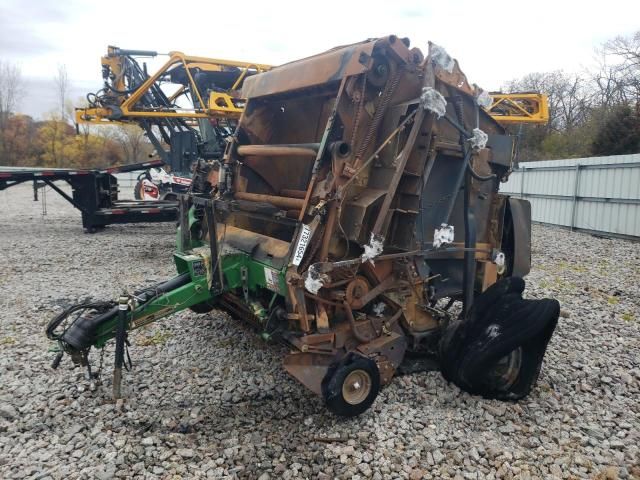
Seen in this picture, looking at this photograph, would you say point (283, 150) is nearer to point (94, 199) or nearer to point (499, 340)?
point (499, 340)

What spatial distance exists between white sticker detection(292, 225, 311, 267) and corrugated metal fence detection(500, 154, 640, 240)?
9.02 metres

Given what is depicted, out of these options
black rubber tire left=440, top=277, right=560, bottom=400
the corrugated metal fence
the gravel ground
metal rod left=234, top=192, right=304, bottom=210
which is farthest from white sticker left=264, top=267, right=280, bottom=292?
the corrugated metal fence

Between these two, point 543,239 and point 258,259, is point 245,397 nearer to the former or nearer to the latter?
point 258,259

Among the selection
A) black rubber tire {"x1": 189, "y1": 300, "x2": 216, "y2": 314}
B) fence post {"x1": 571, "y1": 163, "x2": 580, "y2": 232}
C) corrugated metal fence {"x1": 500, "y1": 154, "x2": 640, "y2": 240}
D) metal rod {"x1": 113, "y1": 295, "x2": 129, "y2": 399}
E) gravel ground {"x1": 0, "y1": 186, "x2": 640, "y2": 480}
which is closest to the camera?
gravel ground {"x1": 0, "y1": 186, "x2": 640, "y2": 480}

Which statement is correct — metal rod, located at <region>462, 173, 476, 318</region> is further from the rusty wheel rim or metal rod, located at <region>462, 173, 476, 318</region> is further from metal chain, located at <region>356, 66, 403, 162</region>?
the rusty wheel rim

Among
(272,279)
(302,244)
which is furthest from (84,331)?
(302,244)

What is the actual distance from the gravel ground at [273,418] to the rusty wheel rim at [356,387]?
0.53 feet

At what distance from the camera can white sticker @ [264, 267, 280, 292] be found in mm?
3471

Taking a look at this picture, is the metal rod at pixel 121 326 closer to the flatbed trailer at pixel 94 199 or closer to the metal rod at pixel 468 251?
the metal rod at pixel 468 251

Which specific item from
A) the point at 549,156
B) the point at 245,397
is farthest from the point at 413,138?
the point at 549,156

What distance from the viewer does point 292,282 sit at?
3279 millimetres

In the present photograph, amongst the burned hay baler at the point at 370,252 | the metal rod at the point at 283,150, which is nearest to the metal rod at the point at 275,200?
the burned hay baler at the point at 370,252

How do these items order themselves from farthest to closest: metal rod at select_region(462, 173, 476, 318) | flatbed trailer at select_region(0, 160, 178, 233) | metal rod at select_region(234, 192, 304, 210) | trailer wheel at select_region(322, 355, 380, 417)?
flatbed trailer at select_region(0, 160, 178, 233) → metal rod at select_region(462, 173, 476, 318) → metal rod at select_region(234, 192, 304, 210) → trailer wheel at select_region(322, 355, 380, 417)

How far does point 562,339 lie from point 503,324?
1631 millimetres
